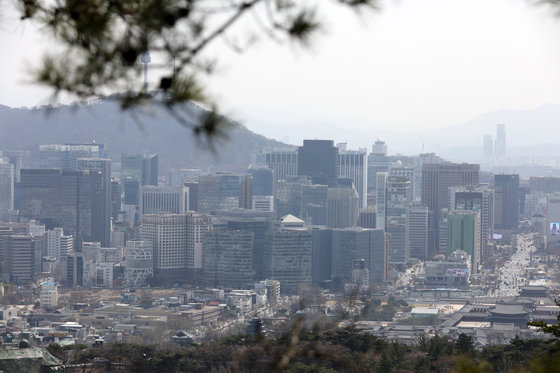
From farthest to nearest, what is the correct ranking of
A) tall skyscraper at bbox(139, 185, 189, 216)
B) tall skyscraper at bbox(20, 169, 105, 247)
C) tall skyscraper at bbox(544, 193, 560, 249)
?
tall skyscraper at bbox(139, 185, 189, 216) → tall skyscraper at bbox(544, 193, 560, 249) → tall skyscraper at bbox(20, 169, 105, 247)

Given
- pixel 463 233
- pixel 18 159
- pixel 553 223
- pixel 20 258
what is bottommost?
pixel 20 258

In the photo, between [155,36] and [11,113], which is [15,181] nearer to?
[11,113]

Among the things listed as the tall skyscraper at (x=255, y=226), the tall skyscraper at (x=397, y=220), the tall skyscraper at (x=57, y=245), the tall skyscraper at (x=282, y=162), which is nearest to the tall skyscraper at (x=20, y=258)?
the tall skyscraper at (x=57, y=245)

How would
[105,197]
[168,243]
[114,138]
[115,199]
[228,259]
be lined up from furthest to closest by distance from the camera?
[114,138], [115,199], [105,197], [168,243], [228,259]

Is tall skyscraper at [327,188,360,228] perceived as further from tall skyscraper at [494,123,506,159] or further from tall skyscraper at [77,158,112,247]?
tall skyscraper at [494,123,506,159]

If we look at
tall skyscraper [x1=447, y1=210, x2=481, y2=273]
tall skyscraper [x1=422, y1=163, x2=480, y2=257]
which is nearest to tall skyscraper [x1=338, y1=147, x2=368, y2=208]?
tall skyscraper [x1=422, y1=163, x2=480, y2=257]

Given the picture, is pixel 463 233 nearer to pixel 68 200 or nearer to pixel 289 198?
pixel 289 198

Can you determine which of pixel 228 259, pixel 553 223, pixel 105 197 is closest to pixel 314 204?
pixel 105 197
